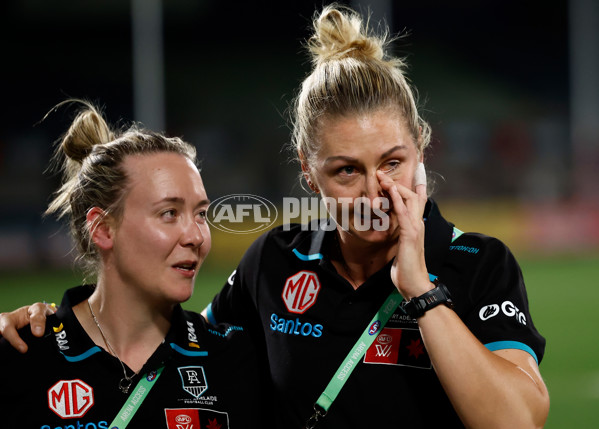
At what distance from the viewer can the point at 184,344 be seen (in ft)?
8.04

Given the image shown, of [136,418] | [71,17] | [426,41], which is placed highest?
[426,41]

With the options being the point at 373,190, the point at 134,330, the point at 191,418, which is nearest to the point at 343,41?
the point at 373,190

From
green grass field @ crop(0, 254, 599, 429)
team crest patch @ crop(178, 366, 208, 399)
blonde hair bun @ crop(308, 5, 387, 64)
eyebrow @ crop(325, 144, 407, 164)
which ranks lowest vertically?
team crest patch @ crop(178, 366, 208, 399)

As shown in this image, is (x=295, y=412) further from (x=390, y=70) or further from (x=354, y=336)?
(x=390, y=70)

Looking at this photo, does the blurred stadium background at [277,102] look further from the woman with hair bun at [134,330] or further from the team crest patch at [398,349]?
the team crest patch at [398,349]

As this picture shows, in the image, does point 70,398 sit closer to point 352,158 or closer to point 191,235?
point 191,235

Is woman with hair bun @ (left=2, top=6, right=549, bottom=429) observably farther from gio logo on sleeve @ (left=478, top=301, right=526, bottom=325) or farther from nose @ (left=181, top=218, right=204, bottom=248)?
nose @ (left=181, top=218, right=204, bottom=248)

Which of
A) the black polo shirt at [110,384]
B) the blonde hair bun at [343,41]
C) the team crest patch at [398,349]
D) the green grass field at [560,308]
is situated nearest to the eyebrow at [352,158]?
the blonde hair bun at [343,41]

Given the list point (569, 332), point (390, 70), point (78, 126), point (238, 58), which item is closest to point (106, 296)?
point (78, 126)

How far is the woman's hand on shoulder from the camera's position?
231cm

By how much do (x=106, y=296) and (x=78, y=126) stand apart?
61cm

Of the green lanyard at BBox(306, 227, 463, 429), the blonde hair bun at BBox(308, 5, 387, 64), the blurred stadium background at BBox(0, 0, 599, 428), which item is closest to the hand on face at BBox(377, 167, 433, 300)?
the green lanyard at BBox(306, 227, 463, 429)

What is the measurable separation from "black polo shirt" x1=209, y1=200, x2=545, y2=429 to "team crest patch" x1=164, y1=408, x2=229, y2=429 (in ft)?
0.72

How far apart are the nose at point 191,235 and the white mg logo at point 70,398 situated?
0.53 metres
